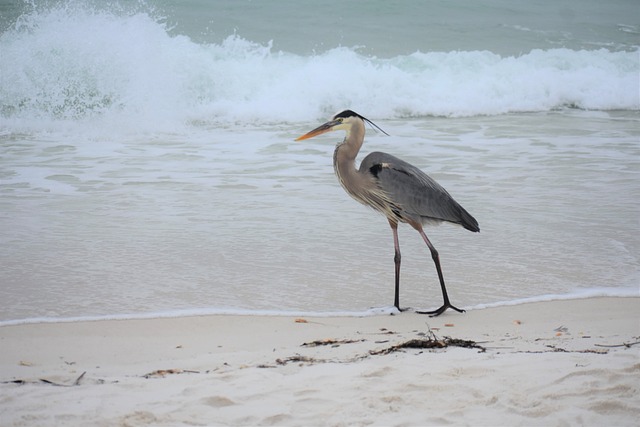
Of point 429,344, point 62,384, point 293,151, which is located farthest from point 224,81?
point 62,384

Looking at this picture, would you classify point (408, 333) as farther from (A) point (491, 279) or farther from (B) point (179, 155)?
(B) point (179, 155)

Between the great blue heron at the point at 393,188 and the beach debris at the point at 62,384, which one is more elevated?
the great blue heron at the point at 393,188

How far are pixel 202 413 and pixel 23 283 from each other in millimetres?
2393

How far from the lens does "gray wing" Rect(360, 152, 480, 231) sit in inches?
182

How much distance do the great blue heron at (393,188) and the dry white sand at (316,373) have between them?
751 mm

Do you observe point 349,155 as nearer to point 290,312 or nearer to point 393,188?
point 393,188

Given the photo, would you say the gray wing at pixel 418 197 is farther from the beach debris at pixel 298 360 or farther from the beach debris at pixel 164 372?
the beach debris at pixel 164 372

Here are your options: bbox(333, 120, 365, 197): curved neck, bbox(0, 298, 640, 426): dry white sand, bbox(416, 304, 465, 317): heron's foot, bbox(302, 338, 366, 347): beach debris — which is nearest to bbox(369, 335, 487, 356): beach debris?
bbox(0, 298, 640, 426): dry white sand

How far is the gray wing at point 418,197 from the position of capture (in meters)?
4.62

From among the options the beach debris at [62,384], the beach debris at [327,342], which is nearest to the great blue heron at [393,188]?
the beach debris at [327,342]

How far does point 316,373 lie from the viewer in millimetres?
3014

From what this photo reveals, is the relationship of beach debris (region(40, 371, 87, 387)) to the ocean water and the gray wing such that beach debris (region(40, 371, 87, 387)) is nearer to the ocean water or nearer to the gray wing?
the ocean water

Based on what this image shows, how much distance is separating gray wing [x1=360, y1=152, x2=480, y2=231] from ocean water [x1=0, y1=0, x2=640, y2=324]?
43cm

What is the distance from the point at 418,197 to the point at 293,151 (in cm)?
513
